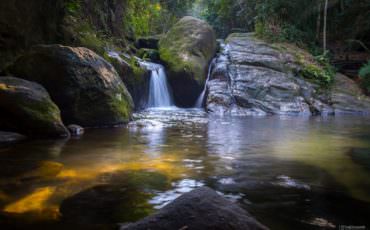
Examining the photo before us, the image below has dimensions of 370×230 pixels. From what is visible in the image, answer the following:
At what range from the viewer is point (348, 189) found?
3912 millimetres

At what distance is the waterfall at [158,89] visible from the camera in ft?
46.7

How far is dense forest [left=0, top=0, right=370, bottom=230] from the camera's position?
324 centimetres

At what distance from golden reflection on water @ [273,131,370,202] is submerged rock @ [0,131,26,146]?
446 cm

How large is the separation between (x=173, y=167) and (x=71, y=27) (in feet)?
27.9

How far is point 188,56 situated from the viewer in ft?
50.8

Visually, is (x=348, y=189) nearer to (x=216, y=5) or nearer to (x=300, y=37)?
(x=300, y=37)

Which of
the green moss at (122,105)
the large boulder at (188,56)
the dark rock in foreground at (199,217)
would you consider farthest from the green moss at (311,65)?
the dark rock in foreground at (199,217)

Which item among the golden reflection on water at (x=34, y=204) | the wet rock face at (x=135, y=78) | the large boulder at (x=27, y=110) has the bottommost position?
the golden reflection on water at (x=34, y=204)

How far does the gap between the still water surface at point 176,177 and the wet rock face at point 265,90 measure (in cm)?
619

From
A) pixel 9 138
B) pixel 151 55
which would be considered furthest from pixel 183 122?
pixel 151 55

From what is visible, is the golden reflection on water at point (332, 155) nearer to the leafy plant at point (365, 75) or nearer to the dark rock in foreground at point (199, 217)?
the dark rock in foreground at point (199, 217)

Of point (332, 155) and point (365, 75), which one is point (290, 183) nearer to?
point (332, 155)

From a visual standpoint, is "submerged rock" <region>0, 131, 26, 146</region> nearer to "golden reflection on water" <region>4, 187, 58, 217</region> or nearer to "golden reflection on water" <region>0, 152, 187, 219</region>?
"golden reflection on water" <region>0, 152, 187, 219</region>

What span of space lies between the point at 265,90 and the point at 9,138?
10089mm
